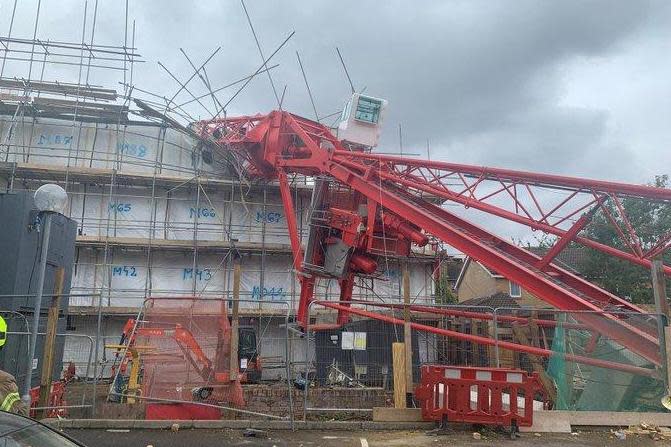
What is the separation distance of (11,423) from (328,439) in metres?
5.60

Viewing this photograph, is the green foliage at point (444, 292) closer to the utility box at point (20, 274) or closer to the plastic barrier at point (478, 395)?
the plastic barrier at point (478, 395)

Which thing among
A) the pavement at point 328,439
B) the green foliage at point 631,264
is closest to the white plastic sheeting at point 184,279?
the pavement at point 328,439

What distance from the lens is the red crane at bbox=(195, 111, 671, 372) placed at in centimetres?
992

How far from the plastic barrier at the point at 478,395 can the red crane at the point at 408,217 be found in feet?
6.06

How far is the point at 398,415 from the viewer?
29.1ft

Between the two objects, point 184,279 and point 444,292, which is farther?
point 444,292

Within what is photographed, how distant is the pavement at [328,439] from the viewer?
777 cm

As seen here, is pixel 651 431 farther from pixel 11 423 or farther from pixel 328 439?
pixel 11 423

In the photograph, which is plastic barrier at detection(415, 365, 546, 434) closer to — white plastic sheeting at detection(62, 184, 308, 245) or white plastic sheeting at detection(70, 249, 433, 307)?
white plastic sheeting at detection(70, 249, 433, 307)

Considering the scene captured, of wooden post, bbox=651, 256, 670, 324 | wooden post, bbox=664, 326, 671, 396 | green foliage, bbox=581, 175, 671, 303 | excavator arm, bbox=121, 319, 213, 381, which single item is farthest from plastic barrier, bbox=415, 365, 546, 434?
green foliage, bbox=581, 175, 671, 303

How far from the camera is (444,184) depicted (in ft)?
41.9

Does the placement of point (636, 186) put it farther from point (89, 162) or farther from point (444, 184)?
point (89, 162)

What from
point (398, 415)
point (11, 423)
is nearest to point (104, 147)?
Answer: point (398, 415)

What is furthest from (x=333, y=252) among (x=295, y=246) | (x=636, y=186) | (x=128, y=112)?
(x=128, y=112)
